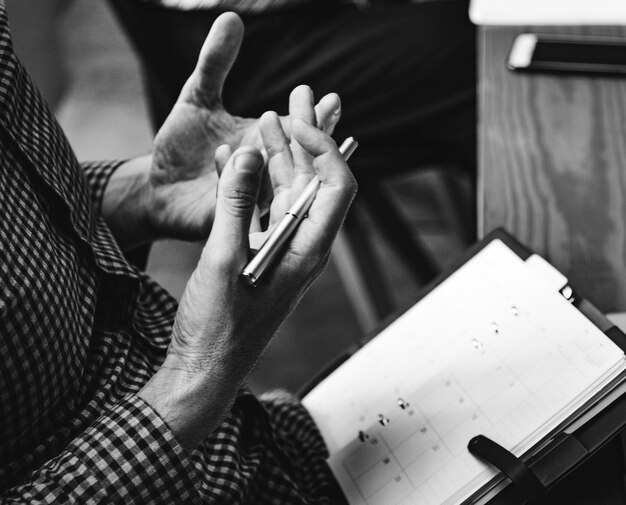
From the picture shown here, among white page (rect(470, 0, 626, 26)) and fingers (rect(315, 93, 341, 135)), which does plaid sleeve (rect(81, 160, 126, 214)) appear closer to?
fingers (rect(315, 93, 341, 135))

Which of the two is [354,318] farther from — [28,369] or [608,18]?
[28,369]

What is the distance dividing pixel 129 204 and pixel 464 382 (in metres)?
0.39

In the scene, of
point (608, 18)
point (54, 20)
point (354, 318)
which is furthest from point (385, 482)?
point (54, 20)

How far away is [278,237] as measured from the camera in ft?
1.64

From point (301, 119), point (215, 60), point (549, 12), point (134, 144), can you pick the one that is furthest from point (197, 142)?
point (134, 144)

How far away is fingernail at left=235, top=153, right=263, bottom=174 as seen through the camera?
0.49 meters

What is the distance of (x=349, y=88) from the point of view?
3.50 feet

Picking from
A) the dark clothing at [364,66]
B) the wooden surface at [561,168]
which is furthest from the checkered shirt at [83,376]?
the dark clothing at [364,66]

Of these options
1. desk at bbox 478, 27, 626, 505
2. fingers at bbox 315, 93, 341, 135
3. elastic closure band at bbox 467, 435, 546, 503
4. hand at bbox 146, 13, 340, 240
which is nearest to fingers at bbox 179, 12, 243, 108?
hand at bbox 146, 13, 340, 240

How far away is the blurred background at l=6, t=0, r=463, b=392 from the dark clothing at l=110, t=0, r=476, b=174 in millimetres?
213

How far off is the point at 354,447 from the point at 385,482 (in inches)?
2.0

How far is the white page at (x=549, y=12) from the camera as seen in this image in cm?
82

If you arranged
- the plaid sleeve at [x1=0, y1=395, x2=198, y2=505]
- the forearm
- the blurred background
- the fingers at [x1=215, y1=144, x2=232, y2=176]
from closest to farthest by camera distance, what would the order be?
the plaid sleeve at [x1=0, y1=395, x2=198, y2=505]
the fingers at [x1=215, y1=144, x2=232, y2=176]
the forearm
the blurred background

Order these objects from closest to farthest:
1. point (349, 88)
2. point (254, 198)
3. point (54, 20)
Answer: point (254, 198) < point (349, 88) < point (54, 20)
